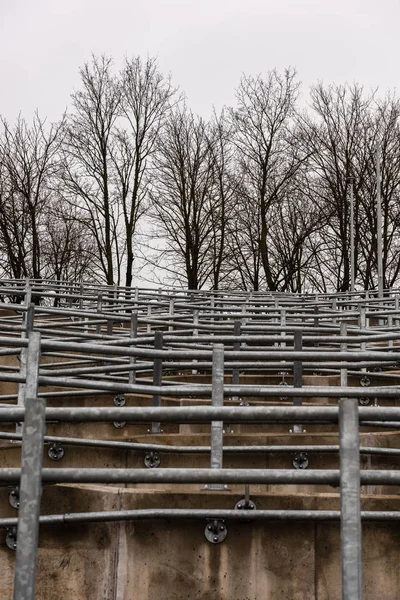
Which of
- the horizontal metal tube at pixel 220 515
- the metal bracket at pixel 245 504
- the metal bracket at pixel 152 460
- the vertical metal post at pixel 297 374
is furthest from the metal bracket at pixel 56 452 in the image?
the vertical metal post at pixel 297 374

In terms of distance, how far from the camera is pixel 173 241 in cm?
3691

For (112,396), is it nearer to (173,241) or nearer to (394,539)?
(394,539)

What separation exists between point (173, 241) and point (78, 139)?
6087 millimetres

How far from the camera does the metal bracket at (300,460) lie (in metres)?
6.37

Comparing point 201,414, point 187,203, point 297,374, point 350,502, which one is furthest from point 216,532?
point 187,203

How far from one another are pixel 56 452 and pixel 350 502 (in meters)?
4.03

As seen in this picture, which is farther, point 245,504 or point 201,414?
point 245,504

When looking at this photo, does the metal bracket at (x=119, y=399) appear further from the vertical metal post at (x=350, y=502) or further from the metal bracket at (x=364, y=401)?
the vertical metal post at (x=350, y=502)

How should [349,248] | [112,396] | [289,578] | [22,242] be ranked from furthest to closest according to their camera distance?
[349,248] → [22,242] → [112,396] → [289,578]

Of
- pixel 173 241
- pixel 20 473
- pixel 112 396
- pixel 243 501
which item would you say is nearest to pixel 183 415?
pixel 20 473

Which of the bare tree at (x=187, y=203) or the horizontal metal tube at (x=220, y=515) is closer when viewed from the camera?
the horizontal metal tube at (x=220, y=515)

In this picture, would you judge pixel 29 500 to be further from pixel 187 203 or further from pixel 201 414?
pixel 187 203

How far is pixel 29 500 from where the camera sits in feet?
10.2

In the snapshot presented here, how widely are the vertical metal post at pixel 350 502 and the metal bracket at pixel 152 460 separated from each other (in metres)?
3.51
